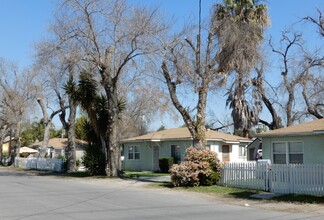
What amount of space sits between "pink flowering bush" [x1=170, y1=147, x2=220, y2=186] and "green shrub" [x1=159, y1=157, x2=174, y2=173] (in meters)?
11.9

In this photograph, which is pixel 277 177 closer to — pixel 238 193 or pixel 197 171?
pixel 238 193

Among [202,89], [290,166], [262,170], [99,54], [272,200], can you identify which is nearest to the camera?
[272,200]

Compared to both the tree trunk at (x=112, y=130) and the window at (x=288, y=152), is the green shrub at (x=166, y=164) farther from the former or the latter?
the window at (x=288, y=152)

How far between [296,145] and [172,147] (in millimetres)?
15566

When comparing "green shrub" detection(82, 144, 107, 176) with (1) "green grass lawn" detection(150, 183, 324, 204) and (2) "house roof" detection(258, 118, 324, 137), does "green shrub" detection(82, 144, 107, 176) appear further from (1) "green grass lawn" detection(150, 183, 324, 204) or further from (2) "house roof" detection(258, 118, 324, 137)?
(2) "house roof" detection(258, 118, 324, 137)

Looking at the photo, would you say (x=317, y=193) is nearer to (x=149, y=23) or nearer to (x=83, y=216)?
(x=83, y=216)

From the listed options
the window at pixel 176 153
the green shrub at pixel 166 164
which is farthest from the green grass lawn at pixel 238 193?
the window at pixel 176 153

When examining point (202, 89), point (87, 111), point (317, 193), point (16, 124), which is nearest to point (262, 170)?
point (317, 193)

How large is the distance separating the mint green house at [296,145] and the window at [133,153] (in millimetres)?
18065

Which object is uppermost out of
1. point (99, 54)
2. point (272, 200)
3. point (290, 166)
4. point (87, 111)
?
point (99, 54)

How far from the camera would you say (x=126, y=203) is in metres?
13.4

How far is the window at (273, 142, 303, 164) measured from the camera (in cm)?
1994

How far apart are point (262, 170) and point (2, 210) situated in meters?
11.2

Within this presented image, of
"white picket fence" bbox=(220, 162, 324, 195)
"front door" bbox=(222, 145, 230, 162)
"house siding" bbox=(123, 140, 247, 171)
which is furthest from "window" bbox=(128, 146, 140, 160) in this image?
"white picket fence" bbox=(220, 162, 324, 195)
